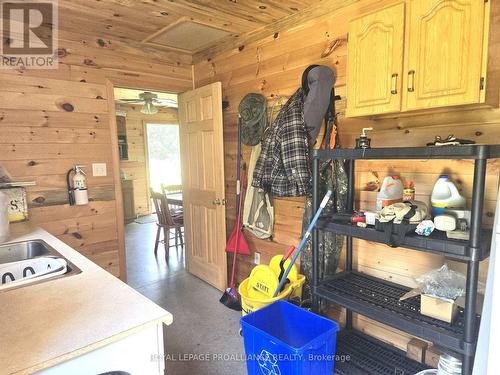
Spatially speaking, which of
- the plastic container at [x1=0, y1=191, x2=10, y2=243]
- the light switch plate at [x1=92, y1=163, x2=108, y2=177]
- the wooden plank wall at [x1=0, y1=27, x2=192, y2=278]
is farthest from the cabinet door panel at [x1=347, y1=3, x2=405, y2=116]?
the light switch plate at [x1=92, y1=163, x2=108, y2=177]

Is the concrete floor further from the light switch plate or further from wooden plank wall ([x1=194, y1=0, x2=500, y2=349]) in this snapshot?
the light switch plate

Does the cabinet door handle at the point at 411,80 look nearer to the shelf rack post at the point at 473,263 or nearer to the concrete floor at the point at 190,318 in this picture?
the shelf rack post at the point at 473,263

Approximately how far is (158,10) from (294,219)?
1852 millimetres

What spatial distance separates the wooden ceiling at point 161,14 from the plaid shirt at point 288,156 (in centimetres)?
70

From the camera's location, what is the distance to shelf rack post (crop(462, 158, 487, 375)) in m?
1.23

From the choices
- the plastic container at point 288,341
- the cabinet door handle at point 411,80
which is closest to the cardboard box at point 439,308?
the plastic container at point 288,341

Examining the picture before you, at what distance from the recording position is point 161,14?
2.32m

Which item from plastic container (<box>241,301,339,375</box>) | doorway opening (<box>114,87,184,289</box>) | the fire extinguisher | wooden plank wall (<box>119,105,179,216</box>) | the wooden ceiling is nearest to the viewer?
plastic container (<box>241,301,339,375</box>)

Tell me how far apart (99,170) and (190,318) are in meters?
1.56

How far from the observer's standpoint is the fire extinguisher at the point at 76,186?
271 cm

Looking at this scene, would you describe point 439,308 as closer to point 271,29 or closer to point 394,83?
point 394,83

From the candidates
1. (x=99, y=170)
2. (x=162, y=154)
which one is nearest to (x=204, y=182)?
(x=99, y=170)

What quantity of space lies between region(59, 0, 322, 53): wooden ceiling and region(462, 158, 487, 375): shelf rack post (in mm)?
1603

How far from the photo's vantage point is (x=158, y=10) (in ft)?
7.38
